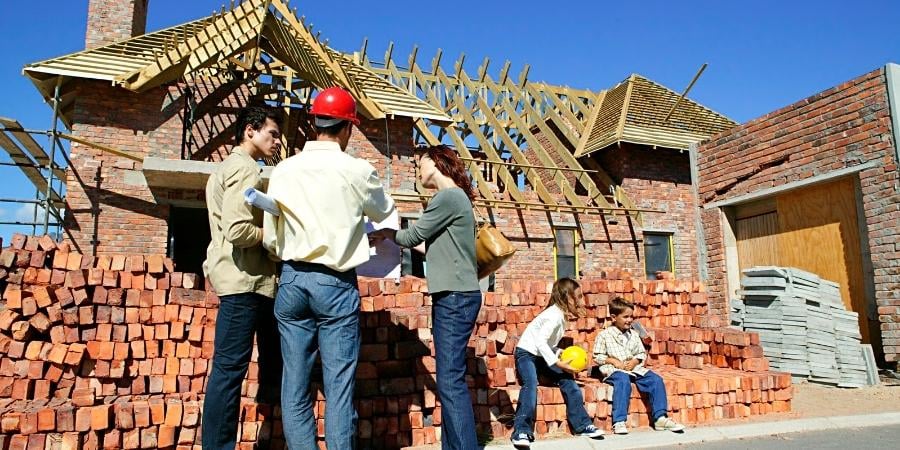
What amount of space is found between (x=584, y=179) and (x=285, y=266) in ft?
42.3

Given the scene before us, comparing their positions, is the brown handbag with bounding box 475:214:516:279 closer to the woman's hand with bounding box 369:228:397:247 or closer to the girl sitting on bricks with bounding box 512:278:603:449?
the woman's hand with bounding box 369:228:397:247

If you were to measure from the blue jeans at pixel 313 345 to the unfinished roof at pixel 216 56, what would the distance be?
7875mm

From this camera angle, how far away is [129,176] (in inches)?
393

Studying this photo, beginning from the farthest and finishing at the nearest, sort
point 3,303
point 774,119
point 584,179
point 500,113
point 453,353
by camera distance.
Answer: point 500,113, point 584,179, point 774,119, point 3,303, point 453,353

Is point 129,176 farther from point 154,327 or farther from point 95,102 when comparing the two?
point 154,327

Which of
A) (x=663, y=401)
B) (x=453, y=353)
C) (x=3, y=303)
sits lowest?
(x=663, y=401)

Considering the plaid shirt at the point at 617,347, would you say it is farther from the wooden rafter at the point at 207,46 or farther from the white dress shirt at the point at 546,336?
the wooden rafter at the point at 207,46

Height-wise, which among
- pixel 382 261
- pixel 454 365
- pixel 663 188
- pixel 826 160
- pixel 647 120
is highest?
pixel 647 120

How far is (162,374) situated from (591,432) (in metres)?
3.47

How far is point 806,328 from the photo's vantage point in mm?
8555

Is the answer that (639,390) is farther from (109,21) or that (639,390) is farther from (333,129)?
(109,21)

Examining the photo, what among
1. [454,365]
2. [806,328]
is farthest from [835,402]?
[454,365]

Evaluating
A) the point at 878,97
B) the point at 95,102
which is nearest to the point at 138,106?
the point at 95,102

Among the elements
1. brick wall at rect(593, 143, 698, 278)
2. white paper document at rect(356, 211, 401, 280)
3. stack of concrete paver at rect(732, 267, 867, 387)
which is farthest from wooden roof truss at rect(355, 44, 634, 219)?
white paper document at rect(356, 211, 401, 280)
